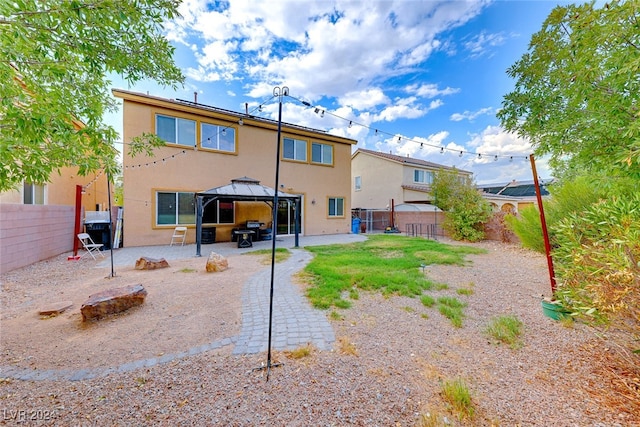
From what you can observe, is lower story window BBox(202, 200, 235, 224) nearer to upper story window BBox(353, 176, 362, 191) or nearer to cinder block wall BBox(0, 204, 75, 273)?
cinder block wall BBox(0, 204, 75, 273)

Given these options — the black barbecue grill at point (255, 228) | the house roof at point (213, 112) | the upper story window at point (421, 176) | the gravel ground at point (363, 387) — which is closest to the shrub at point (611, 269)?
the gravel ground at point (363, 387)

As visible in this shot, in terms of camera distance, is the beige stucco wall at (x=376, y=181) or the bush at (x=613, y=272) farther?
the beige stucco wall at (x=376, y=181)

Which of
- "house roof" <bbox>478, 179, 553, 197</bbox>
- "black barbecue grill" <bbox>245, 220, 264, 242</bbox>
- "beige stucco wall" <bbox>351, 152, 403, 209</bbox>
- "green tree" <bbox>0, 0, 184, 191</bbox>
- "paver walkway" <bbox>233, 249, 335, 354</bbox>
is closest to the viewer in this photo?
"green tree" <bbox>0, 0, 184, 191</bbox>

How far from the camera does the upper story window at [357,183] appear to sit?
21750mm

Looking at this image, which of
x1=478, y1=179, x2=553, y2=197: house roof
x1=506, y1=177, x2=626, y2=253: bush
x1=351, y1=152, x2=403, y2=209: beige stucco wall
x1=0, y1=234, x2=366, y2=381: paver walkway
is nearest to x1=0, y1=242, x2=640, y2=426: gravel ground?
x1=0, y1=234, x2=366, y2=381: paver walkway

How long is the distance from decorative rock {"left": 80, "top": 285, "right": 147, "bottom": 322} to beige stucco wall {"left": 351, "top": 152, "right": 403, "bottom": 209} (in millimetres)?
17413

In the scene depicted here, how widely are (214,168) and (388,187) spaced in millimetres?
13181

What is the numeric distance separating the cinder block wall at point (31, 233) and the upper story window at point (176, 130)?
13.5ft

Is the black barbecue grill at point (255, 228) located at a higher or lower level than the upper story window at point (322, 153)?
lower

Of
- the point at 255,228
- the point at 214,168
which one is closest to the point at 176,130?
the point at 214,168

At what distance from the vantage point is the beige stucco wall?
18.9 m

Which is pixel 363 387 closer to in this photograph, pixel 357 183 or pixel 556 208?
pixel 556 208

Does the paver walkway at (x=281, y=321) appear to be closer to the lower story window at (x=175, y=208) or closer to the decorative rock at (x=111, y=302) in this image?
the decorative rock at (x=111, y=302)

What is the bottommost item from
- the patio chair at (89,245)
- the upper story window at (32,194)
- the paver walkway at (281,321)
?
the paver walkway at (281,321)
